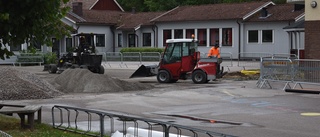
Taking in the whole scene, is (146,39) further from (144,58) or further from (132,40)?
(144,58)

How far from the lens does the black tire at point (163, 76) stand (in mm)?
28219

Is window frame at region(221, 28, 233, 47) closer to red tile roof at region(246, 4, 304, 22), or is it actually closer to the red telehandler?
red tile roof at region(246, 4, 304, 22)

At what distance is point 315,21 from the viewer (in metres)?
28.5

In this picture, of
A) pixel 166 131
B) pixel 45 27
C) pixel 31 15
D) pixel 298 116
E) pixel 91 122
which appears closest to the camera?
pixel 166 131

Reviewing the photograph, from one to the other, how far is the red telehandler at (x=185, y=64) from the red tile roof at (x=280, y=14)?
69.6 feet

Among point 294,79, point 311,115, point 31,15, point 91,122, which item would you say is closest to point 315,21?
point 294,79

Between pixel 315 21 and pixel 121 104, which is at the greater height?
pixel 315 21

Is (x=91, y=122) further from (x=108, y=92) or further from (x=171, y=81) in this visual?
(x=171, y=81)

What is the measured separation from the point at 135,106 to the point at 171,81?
10196 mm

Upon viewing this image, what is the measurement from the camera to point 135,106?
721 inches

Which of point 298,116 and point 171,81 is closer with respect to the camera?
point 298,116

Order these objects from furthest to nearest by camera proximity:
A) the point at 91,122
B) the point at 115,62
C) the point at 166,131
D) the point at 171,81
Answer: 1. the point at 115,62
2. the point at 171,81
3. the point at 91,122
4. the point at 166,131

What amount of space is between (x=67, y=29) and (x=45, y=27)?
586 mm

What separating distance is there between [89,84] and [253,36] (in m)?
28.9
